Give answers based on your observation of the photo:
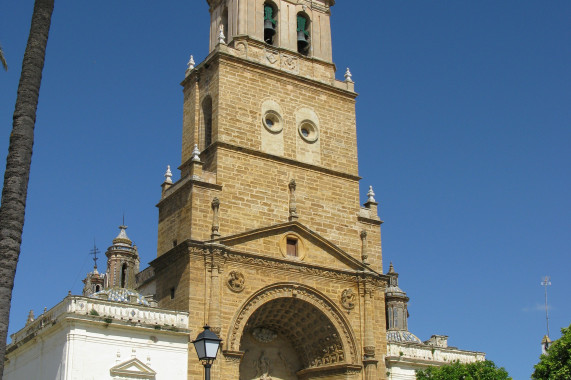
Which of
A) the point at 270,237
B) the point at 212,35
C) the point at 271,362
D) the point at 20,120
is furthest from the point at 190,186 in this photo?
the point at 20,120

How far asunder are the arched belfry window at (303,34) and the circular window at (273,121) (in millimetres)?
4595

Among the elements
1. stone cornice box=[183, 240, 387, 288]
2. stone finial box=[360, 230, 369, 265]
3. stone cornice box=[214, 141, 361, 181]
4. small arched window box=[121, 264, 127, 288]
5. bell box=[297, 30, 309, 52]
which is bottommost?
stone cornice box=[183, 240, 387, 288]

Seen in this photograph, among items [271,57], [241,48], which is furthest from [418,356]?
[241,48]

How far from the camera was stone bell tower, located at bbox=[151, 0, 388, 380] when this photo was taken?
2770 centimetres

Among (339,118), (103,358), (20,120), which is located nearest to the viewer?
(20,120)

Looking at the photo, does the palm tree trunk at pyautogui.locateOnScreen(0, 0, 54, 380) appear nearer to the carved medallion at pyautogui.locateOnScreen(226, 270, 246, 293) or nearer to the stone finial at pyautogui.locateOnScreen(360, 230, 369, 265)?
the carved medallion at pyautogui.locateOnScreen(226, 270, 246, 293)

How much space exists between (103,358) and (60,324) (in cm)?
173

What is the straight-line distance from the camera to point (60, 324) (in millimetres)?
24125

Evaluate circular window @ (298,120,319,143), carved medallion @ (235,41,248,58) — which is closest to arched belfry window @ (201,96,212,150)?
carved medallion @ (235,41,248,58)

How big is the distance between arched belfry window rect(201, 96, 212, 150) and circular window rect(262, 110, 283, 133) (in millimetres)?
2400

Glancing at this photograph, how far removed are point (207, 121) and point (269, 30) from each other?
17.6 ft

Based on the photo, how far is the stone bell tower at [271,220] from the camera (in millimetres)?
27703

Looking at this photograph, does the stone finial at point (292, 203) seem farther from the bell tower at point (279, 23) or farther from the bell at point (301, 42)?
the bell at point (301, 42)

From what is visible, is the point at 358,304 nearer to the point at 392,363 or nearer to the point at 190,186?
the point at 392,363
